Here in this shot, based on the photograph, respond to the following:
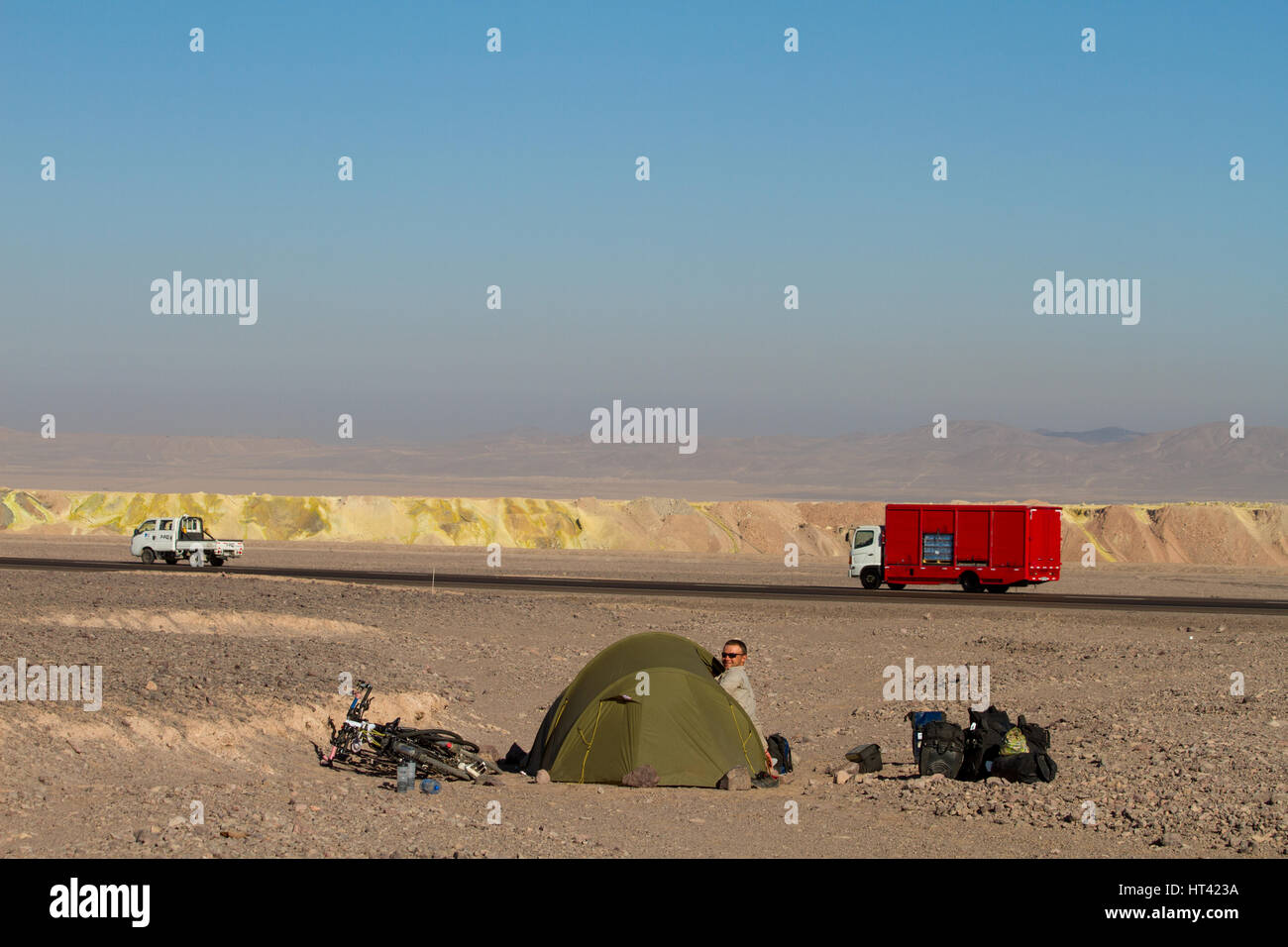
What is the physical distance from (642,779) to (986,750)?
148 inches

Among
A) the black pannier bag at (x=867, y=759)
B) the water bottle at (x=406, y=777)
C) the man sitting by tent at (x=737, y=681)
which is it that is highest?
the man sitting by tent at (x=737, y=681)

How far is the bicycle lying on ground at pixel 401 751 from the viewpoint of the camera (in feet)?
45.5

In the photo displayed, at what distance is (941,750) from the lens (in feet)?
46.9

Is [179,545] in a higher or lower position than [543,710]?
higher

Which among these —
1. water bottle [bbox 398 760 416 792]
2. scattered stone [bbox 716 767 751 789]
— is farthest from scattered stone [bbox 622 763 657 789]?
water bottle [bbox 398 760 416 792]

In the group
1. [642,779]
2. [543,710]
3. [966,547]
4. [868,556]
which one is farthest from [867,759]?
[868,556]

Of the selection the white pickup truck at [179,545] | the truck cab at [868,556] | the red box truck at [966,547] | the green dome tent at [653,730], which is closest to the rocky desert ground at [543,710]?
the green dome tent at [653,730]

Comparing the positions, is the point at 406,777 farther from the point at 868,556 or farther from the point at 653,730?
the point at 868,556

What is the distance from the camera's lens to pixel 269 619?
27141 millimetres

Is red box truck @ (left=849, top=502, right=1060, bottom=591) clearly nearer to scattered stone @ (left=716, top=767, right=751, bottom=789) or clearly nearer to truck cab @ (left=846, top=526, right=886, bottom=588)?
truck cab @ (left=846, top=526, right=886, bottom=588)

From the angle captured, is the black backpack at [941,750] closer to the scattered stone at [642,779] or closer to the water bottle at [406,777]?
the scattered stone at [642,779]

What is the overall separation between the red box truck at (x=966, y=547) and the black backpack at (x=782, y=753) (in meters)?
25.2

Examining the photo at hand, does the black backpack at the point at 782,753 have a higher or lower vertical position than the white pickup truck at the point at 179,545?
lower
